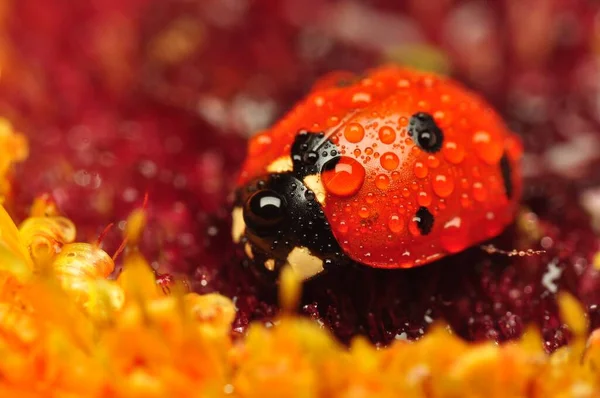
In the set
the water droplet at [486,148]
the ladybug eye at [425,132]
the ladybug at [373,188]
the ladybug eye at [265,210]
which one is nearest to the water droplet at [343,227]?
the ladybug at [373,188]

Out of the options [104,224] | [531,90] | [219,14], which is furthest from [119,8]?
[531,90]

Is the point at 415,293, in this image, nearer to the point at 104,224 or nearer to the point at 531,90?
the point at 104,224

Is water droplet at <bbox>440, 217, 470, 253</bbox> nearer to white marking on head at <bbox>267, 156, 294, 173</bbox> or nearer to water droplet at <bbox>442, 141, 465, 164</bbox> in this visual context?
water droplet at <bbox>442, 141, 465, 164</bbox>

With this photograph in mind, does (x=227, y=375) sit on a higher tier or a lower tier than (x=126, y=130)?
lower

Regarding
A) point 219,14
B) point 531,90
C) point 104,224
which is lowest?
point 104,224

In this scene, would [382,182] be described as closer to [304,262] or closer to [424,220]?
[424,220]

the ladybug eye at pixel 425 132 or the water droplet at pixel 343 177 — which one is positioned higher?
the ladybug eye at pixel 425 132

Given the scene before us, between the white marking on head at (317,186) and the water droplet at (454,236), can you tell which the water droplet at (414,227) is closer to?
the water droplet at (454,236)
